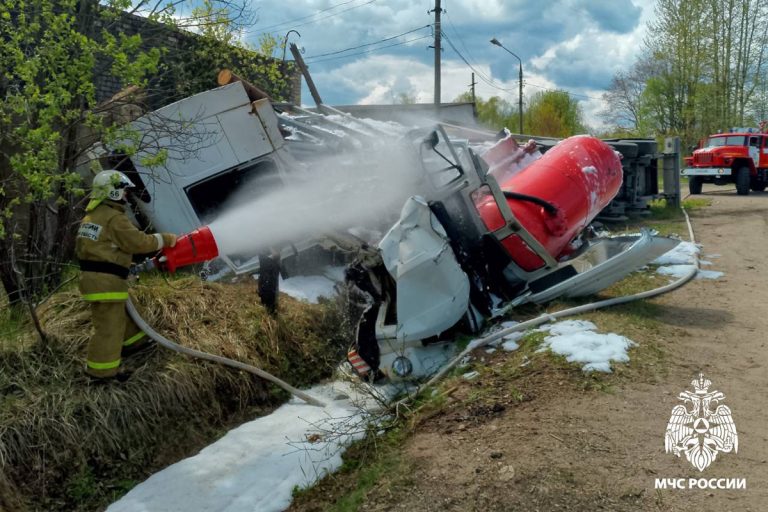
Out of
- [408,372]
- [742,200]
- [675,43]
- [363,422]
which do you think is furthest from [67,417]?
[675,43]

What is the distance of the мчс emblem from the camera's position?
11.4ft

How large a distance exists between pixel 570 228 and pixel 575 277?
91cm

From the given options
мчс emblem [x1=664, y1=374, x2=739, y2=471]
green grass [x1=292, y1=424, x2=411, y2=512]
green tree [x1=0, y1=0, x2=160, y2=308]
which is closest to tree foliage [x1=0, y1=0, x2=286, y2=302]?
green tree [x1=0, y1=0, x2=160, y2=308]

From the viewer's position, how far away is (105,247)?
14.7 feet

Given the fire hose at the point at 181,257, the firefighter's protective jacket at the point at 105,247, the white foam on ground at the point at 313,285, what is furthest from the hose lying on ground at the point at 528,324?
the firefighter's protective jacket at the point at 105,247

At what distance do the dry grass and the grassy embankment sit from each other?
4.44 feet

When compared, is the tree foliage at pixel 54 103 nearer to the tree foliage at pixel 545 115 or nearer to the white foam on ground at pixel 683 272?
the white foam on ground at pixel 683 272

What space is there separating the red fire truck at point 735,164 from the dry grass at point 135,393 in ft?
54.8

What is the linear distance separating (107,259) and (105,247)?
0.09 meters

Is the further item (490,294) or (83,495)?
(490,294)

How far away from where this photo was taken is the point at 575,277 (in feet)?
20.2

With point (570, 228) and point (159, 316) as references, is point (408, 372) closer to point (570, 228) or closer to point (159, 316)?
point (159, 316)

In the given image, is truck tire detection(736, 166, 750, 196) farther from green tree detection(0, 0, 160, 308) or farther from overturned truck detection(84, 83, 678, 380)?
green tree detection(0, 0, 160, 308)

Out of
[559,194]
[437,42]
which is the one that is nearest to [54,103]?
[559,194]
